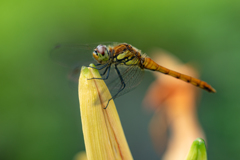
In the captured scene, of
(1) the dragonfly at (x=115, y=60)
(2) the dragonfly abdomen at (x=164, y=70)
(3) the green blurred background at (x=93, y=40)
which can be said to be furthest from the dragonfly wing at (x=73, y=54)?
(3) the green blurred background at (x=93, y=40)

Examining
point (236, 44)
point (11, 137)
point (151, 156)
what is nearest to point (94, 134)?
point (151, 156)

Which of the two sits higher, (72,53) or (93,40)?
(72,53)

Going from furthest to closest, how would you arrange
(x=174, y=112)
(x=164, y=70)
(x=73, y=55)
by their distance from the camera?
(x=164, y=70), (x=73, y=55), (x=174, y=112)

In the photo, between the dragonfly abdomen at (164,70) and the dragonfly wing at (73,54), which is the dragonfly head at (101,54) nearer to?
the dragonfly wing at (73,54)

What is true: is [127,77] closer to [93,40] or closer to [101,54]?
[101,54]

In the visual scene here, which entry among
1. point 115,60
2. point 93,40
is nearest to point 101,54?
point 115,60

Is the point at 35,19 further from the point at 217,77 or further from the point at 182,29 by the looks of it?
the point at 217,77

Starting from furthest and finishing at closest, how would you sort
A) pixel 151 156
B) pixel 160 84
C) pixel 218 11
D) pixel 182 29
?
pixel 182 29 → pixel 218 11 → pixel 151 156 → pixel 160 84
